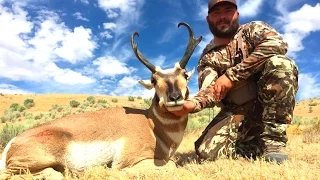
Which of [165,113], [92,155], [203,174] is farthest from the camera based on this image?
[165,113]

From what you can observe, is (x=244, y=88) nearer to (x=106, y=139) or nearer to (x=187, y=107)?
(x=187, y=107)

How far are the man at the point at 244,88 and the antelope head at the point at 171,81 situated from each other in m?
0.29

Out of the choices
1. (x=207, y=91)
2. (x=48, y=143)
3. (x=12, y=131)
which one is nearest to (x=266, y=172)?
(x=207, y=91)

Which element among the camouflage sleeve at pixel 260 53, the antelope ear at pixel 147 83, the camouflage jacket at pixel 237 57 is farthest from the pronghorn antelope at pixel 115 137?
the camouflage sleeve at pixel 260 53

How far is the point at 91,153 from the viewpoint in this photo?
563 centimetres

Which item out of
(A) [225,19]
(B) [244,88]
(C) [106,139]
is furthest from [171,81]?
(A) [225,19]

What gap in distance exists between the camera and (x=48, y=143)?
5344mm

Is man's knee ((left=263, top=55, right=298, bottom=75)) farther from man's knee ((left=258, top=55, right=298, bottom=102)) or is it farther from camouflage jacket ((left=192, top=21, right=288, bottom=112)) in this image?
camouflage jacket ((left=192, top=21, right=288, bottom=112))

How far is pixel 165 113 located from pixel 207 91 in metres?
0.84

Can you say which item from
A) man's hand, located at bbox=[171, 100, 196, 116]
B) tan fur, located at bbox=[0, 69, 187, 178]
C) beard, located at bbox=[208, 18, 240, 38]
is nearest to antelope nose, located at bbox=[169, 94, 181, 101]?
man's hand, located at bbox=[171, 100, 196, 116]

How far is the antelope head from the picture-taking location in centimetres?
538

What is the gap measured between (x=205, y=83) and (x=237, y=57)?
0.83 m

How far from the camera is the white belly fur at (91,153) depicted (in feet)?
18.0

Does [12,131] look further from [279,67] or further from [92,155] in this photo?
[279,67]
